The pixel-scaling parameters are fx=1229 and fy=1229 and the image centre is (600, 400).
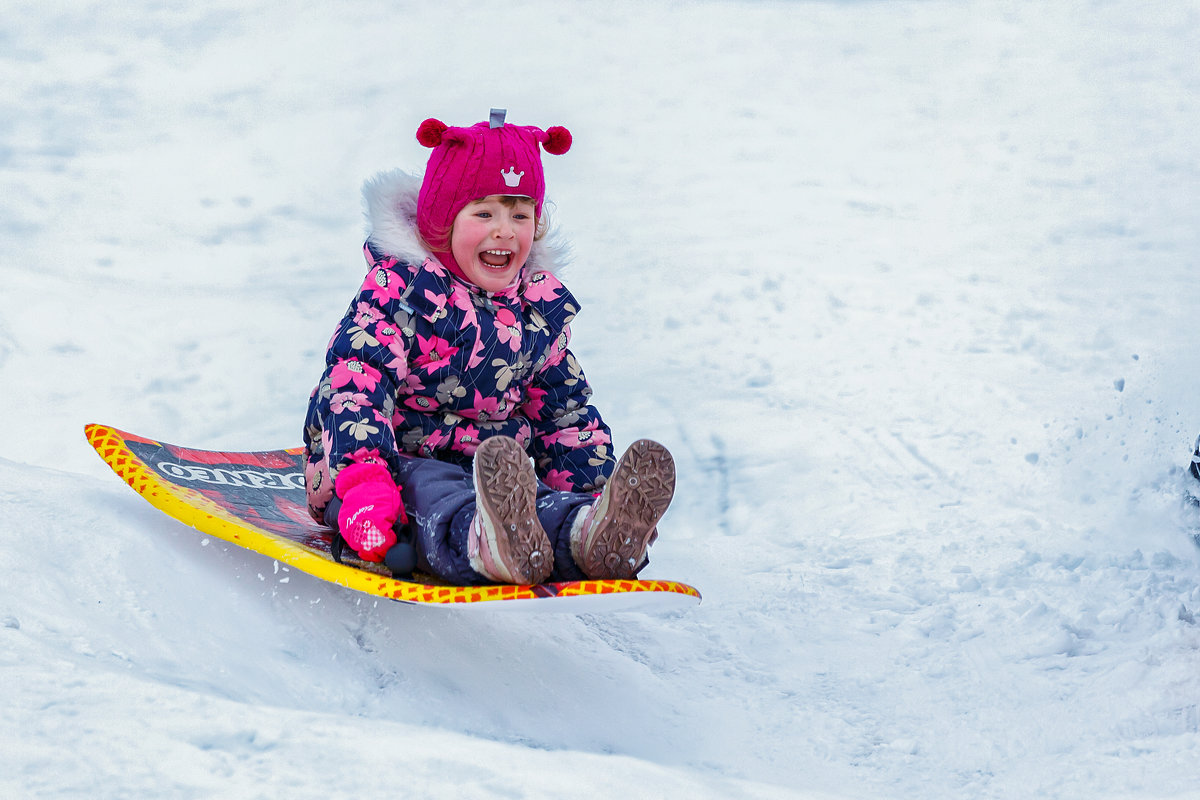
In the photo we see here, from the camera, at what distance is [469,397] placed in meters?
2.54

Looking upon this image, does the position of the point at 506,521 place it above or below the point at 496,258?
below

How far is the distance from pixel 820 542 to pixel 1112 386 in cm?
140

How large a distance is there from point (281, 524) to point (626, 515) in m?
0.87

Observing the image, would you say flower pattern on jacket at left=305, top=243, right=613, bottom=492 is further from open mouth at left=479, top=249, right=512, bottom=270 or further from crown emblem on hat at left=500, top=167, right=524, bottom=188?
crown emblem on hat at left=500, top=167, right=524, bottom=188

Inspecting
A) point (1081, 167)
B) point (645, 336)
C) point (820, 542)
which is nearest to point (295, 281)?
point (645, 336)

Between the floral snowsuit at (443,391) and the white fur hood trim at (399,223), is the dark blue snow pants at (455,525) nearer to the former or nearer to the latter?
the floral snowsuit at (443,391)

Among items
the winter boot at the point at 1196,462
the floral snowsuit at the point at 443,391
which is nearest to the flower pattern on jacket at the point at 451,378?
the floral snowsuit at the point at 443,391

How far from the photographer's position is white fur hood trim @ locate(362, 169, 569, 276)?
254 centimetres

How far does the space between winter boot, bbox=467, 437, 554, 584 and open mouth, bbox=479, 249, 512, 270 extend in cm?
58

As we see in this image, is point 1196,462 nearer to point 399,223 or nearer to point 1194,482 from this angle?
point 1194,482

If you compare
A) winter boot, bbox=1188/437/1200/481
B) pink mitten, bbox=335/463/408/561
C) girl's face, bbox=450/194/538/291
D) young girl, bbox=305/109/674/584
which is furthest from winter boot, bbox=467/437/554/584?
winter boot, bbox=1188/437/1200/481

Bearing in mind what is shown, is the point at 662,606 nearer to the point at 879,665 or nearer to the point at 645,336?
the point at 879,665

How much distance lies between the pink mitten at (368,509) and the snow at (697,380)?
0.58ft

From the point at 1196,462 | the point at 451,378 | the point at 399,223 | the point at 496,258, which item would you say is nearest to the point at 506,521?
the point at 451,378
